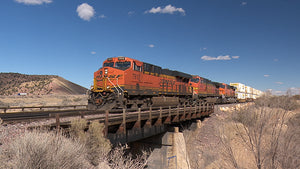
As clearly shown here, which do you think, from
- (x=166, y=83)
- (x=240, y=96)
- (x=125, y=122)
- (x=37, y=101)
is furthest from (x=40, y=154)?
(x=240, y=96)

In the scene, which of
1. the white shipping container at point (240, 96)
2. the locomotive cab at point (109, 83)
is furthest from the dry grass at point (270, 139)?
the white shipping container at point (240, 96)

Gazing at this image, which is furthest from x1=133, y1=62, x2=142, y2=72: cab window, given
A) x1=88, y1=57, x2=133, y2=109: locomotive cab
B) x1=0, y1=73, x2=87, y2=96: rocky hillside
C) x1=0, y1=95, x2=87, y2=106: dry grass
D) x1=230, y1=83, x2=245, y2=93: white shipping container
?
x1=0, y1=73, x2=87, y2=96: rocky hillside

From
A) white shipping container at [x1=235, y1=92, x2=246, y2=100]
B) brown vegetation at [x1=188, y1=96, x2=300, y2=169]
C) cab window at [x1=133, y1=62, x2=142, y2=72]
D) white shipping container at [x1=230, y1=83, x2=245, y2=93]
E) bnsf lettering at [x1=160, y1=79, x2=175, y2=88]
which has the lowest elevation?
brown vegetation at [x1=188, y1=96, x2=300, y2=169]

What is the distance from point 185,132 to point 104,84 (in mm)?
7938

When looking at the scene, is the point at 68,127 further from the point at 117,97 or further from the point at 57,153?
the point at 117,97

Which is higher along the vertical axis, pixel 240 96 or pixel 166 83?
pixel 166 83

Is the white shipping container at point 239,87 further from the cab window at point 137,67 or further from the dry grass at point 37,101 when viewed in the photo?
the cab window at point 137,67

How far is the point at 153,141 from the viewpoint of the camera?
1376 cm

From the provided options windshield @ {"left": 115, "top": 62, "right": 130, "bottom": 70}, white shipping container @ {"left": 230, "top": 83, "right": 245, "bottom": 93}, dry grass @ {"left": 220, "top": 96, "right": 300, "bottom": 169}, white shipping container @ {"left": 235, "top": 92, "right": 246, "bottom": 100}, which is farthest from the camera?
white shipping container @ {"left": 235, "top": 92, "right": 246, "bottom": 100}

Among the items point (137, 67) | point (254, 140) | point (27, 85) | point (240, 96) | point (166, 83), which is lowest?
point (254, 140)

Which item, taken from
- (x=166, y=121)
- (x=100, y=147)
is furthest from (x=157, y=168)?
(x=100, y=147)

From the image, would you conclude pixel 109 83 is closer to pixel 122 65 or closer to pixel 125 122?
pixel 122 65

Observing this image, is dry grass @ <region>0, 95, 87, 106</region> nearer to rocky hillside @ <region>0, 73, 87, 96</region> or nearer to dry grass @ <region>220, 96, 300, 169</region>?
dry grass @ <region>220, 96, 300, 169</region>

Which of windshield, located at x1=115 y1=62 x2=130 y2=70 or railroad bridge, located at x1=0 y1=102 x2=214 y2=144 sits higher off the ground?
windshield, located at x1=115 y1=62 x2=130 y2=70
